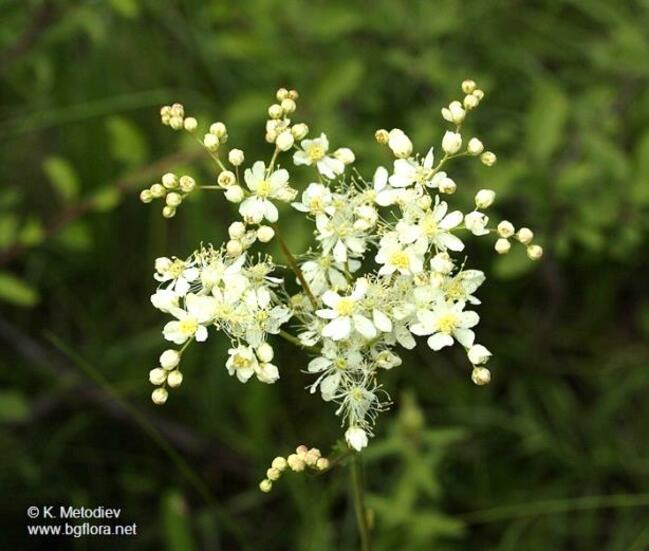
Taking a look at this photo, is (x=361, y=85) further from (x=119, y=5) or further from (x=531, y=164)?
(x=119, y=5)

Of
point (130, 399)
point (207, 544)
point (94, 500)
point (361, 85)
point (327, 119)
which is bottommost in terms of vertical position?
point (207, 544)

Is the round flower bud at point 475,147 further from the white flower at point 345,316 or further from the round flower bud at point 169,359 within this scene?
the round flower bud at point 169,359

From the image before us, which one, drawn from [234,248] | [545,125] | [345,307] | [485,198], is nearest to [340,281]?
[345,307]

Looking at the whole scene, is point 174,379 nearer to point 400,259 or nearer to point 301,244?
point 400,259

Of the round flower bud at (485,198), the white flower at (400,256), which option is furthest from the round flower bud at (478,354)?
the round flower bud at (485,198)

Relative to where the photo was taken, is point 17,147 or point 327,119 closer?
point 327,119

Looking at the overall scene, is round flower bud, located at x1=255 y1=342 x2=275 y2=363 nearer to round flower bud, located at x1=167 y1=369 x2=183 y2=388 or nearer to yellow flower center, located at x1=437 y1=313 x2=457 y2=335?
round flower bud, located at x1=167 y1=369 x2=183 y2=388

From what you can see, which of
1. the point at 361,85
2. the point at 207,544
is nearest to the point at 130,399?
the point at 207,544
